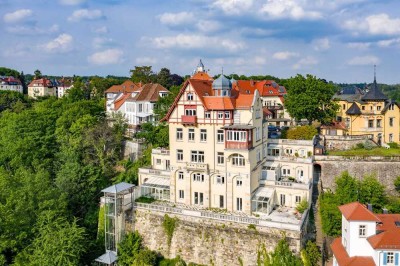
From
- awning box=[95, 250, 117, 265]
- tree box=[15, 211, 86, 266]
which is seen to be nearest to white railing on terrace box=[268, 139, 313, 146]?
awning box=[95, 250, 117, 265]

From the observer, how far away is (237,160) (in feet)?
114

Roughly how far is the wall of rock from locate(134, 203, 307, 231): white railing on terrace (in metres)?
9.86

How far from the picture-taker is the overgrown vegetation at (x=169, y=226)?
3334 centimetres

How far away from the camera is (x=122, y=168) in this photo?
50.9 meters

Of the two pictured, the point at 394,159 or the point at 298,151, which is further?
the point at 298,151

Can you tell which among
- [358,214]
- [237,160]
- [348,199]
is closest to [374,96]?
[348,199]

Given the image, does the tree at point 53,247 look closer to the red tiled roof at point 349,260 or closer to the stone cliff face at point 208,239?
the stone cliff face at point 208,239

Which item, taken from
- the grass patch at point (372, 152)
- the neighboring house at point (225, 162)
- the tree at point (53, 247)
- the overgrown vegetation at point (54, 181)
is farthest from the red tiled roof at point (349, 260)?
the overgrown vegetation at point (54, 181)

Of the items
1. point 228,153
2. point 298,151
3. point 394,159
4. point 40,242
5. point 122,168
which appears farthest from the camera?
point 122,168

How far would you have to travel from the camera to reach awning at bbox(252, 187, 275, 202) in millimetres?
34000

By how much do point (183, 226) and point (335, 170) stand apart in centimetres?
1757

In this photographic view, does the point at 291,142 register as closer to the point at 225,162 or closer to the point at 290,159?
the point at 290,159

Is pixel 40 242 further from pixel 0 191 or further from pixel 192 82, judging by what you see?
pixel 192 82

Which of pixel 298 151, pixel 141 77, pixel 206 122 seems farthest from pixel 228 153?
pixel 141 77
